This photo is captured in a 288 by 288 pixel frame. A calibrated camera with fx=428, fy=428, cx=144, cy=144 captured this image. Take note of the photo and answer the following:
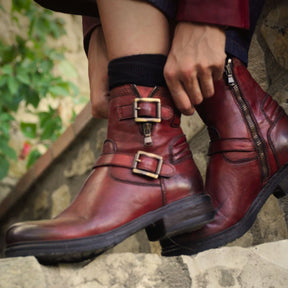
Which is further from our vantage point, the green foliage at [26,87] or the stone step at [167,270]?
the green foliage at [26,87]

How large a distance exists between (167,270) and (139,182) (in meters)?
0.19

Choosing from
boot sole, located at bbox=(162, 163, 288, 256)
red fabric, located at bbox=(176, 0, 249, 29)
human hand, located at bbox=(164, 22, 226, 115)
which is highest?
red fabric, located at bbox=(176, 0, 249, 29)

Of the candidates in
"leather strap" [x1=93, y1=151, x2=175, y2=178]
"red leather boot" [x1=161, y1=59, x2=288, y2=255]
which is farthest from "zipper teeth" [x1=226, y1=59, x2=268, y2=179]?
"leather strap" [x1=93, y1=151, x2=175, y2=178]

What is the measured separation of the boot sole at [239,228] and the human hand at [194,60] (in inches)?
11.3

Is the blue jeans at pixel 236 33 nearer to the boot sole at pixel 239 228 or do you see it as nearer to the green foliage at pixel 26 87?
the boot sole at pixel 239 228

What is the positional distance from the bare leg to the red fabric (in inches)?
3.0

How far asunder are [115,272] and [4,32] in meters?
2.73

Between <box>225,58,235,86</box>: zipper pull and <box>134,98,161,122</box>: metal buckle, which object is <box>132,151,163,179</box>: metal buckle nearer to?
<box>134,98,161,122</box>: metal buckle

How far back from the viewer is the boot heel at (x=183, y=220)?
92 centimetres

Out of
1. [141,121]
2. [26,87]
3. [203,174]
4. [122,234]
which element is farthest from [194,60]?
[26,87]

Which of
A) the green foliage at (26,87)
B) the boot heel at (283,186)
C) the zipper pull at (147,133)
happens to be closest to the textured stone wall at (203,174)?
the boot heel at (283,186)

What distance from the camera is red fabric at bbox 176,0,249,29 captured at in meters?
0.84

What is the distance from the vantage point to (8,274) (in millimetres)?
739

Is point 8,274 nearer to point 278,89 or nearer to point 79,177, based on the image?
point 278,89
